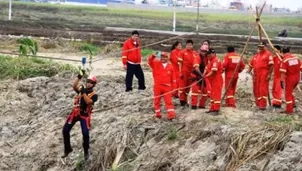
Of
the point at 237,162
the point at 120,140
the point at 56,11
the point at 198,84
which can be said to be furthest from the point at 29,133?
the point at 56,11

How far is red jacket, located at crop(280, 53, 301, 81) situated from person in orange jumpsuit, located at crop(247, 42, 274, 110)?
2.24 ft

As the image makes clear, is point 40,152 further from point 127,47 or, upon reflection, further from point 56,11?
point 56,11

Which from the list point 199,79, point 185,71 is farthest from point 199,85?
point 185,71

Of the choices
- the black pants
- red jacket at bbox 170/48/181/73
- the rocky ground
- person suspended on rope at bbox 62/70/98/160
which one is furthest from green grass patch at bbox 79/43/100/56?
person suspended on rope at bbox 62/70/98/160

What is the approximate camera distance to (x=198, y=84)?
52.6 ft

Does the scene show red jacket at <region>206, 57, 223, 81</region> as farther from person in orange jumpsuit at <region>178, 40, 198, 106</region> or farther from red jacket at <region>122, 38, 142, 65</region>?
red jacket at <region>122, 38, 142, 65</region>

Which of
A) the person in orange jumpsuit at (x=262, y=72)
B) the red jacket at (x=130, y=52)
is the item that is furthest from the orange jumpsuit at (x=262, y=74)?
the red jacket at (x=130, y=52)

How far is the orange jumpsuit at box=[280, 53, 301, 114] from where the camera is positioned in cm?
1512

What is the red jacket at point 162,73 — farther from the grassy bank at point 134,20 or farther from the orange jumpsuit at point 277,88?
the grassy bank at point 134,20

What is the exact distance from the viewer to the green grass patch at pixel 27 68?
72.0ft

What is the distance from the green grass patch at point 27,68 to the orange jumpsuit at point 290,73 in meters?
8.85

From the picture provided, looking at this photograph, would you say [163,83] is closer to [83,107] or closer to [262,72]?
[83,107]

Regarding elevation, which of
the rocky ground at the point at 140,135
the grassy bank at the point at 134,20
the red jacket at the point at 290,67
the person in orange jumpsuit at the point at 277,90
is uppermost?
the grassy bank at the point at 134,20

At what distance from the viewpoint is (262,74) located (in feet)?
52.2
